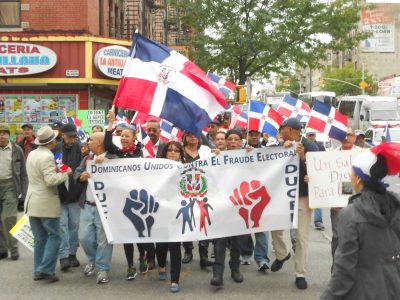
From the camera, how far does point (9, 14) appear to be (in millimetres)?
20031

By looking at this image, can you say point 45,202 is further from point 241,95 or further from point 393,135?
point 393,135

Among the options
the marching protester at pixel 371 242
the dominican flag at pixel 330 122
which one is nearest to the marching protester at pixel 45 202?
the dominican flag at pixel 330 122

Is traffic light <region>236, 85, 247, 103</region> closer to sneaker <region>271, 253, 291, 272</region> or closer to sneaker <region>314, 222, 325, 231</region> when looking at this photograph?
sneaker <region>314, 222, 325, 231</region>

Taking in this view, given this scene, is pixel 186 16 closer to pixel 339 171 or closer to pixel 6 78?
pixel 6 78

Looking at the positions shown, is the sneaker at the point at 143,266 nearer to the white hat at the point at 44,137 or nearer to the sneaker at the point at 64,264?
the sneaker at the point at 64,264

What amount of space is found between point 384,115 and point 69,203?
103 ft

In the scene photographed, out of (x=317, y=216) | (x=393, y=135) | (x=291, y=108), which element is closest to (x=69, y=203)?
(x=317, y=216)

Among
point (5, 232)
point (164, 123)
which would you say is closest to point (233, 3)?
point (164, 123)

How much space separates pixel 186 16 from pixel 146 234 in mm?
21696

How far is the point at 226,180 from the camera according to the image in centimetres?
702

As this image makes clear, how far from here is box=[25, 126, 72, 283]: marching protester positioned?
7.01 meters

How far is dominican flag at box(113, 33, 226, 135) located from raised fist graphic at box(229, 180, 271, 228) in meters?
0.86

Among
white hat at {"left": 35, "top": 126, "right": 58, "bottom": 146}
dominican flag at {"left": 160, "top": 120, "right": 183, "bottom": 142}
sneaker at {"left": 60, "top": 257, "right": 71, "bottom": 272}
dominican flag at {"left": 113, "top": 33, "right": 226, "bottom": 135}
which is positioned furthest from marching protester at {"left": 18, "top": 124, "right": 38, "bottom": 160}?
dominican flag at {"left": 113, "top": 33, "right": 226, "bottom": 135}

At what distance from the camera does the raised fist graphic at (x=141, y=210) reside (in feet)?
22.7
